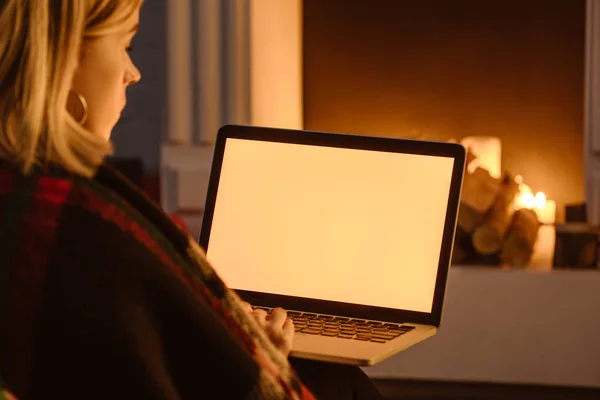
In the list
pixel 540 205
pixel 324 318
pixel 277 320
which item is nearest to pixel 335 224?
pixel 324 318

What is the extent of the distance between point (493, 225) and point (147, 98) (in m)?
0.93

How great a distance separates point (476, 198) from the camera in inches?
94.1

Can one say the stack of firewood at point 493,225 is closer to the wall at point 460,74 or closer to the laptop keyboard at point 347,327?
the wall at point 460,74

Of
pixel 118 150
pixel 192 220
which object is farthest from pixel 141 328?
pixel 118 150

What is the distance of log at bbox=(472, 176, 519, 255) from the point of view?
2.34 metres

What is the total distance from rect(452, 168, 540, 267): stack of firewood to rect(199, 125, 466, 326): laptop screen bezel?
1.18m

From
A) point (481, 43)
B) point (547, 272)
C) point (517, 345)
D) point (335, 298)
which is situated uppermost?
point (481, 43)

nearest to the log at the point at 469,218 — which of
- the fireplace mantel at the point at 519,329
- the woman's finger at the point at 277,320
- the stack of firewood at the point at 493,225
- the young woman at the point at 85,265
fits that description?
the stack of firewood at the point at 493,225

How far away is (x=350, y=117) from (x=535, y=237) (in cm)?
60

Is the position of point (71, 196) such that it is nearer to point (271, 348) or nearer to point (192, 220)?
point (271, 348)

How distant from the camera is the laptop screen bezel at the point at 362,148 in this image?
1.13m

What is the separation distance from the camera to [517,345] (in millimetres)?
2270

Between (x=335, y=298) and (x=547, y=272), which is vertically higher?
(x=335, y=298)

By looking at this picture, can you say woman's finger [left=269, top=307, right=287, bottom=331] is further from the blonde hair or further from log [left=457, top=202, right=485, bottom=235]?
log [left=457, top=202, right=485, bottom=235]
